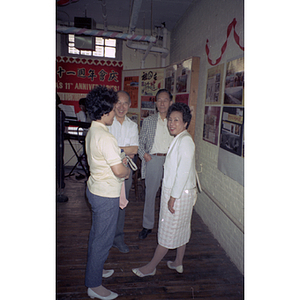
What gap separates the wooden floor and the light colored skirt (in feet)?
1.19

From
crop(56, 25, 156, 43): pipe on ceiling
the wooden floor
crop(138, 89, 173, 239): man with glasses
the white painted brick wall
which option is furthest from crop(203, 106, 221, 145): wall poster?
crop(56, 25, 156, 43): pipe on ceiling

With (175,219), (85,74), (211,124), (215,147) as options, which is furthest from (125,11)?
(175,219)

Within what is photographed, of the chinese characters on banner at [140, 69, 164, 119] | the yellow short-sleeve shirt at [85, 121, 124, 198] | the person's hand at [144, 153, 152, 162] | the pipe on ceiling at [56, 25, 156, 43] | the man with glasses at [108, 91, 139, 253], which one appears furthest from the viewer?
the chinese characters on banner at [140, 69, 164, 119]

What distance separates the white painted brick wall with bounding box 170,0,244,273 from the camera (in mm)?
2223

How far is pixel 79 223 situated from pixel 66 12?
4427 mm

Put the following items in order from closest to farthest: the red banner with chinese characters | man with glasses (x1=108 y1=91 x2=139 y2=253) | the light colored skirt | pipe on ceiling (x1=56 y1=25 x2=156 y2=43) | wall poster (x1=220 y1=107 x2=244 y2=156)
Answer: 1. the light colored skirt
2. wall poster (x1=220 y1=107 x2=244 y2=156)
3. man with glasses (x1=108 y1=91 x2=139 y2=253)
4. pipe on ceiling (x1=56 y1=25 x2=156 y2=43)
5. the red banner with chinese characters

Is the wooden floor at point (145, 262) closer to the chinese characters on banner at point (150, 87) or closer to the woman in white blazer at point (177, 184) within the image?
the woman in white blazer at point (177, 184)

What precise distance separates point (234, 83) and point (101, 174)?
155cm

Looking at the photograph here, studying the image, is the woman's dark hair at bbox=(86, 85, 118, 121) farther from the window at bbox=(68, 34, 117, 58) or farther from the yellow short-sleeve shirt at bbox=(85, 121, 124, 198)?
the window at bbox=(68, 34, 117, 58)

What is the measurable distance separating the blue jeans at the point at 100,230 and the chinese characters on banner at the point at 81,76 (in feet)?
15.3
